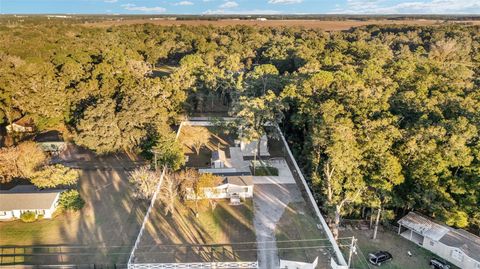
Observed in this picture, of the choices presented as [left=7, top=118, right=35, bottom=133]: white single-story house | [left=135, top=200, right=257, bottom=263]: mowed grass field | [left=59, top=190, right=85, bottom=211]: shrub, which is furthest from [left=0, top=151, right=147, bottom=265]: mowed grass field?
[left=7, top=118, right=35, bottom=133]: white single-story house

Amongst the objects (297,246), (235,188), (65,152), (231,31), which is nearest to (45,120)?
(65,152)

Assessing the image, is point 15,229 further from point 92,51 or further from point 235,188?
point 92,51

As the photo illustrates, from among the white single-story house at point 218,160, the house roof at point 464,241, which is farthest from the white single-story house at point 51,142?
the house roof at point 464,241

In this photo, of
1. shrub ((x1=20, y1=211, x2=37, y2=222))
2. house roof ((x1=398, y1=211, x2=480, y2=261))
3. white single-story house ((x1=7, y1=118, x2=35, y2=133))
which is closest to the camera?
house roof ((x1=398, y1=211, x2=480, y2=261))

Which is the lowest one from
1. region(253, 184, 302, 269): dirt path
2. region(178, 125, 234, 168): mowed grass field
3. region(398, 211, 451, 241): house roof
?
region(253, 184, 302, 269): dirt path

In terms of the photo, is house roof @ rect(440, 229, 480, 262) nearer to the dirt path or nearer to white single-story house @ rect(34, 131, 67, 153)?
the dirt path
